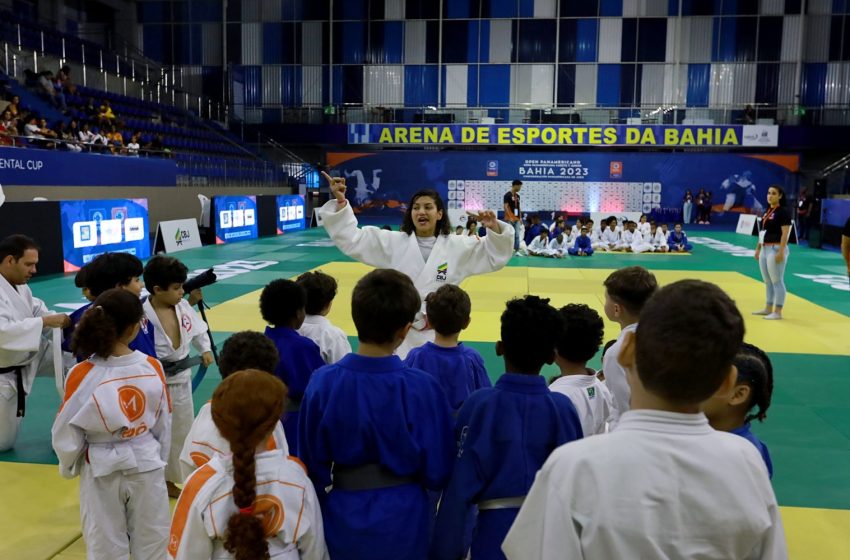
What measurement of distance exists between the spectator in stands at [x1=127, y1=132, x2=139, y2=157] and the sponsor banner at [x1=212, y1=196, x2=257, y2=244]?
294cm

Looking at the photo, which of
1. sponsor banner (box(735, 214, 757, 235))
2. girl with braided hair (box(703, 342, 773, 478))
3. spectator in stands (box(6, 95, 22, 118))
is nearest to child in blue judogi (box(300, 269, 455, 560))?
girl with braided hair (box(703, 342, 773, 478))

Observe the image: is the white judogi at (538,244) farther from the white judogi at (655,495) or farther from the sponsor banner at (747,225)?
the white judogi at (655,495)

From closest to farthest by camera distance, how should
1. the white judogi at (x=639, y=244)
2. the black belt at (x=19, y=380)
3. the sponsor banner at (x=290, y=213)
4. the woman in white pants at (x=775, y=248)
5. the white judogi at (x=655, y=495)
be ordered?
the white judogi at (x=655, y=495) < the black belt at (x=19, y=380) < the woman in white pants at (x=775, y=248) < the white judogi at (x=639, y=244) < the sponsor banner at (x=290, y=213)

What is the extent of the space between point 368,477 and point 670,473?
1.29m

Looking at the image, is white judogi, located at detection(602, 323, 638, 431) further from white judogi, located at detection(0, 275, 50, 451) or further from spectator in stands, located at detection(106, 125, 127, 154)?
spectator in stands, located at detection(106, 125, 127, 154)

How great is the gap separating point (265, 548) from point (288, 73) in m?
37.1

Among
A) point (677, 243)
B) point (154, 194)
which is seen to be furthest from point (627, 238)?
point (154, 194)

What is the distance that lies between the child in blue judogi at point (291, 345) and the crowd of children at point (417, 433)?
10mm

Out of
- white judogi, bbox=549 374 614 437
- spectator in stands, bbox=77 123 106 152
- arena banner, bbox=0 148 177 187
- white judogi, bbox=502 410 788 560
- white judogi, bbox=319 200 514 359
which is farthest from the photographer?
spectator in stands, bbox=77 123 106 152

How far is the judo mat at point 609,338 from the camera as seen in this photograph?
4246 millimetres

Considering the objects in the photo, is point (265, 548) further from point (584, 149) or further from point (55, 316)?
point (584, 149)

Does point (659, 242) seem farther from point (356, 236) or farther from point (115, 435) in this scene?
point (115, 435)

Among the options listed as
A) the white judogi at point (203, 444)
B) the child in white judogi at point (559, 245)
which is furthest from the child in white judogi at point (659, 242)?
the white judogi at point (203, 444)

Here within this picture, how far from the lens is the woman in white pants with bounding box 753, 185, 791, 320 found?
10281 mm
